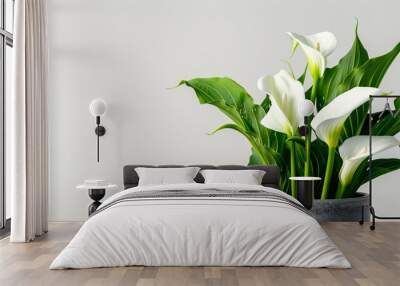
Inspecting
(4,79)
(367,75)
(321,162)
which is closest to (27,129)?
(4,79)

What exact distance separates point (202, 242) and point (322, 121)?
226 centimetres

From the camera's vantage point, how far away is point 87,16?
6.74m

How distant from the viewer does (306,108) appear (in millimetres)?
5895

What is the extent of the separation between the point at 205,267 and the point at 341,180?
255cm

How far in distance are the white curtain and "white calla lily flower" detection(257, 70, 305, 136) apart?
220cm

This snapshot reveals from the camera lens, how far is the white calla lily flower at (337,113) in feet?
18.5

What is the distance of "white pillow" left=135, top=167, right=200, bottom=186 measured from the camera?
19.6ft

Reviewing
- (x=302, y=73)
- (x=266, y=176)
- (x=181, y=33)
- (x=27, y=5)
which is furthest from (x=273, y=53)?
(x=27, y=5)

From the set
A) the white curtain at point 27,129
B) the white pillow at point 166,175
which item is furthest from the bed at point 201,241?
the white pillow at point 166,175

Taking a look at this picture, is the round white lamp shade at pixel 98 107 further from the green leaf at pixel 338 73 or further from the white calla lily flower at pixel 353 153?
the white calla lily flower at pixel 353 153

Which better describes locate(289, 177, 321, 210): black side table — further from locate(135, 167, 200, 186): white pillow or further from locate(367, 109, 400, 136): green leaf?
locate(135, 167, 200, 186): white pillow

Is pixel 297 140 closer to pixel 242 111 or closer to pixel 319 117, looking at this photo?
pixel 319 117

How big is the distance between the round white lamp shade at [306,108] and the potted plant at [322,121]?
0.05 metres

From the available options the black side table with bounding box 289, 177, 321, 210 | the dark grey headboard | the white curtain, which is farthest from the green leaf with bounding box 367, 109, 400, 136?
the white curtain
